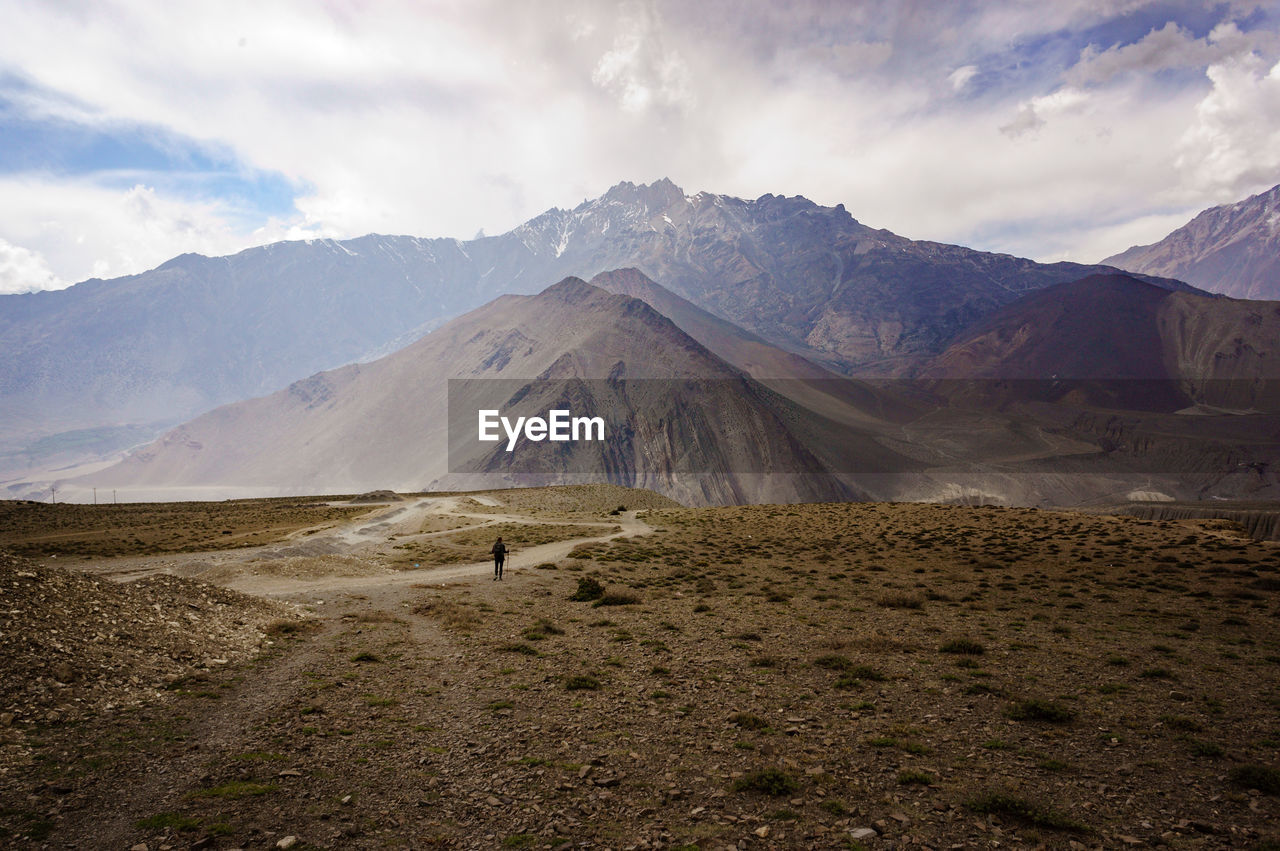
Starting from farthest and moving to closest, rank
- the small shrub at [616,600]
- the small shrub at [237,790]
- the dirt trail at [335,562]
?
1. the dirt trail at [335,562]
2. the small shrub at [616,600]
3. the small shrub at [237,790]

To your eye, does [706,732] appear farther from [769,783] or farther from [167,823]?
[167,823]

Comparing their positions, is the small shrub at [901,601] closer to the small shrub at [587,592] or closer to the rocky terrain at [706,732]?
the rocky terrain at [706,732]

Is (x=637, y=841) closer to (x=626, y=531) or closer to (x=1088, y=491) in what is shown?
(x=626, y=531)

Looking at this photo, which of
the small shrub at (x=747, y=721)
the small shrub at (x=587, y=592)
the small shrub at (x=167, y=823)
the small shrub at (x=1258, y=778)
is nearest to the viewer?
the small shrub at (x=167, y=823)

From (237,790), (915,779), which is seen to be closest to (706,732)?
(915,779)

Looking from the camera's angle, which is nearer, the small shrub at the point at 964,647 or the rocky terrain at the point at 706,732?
the rocky terrain at the point at 706,732

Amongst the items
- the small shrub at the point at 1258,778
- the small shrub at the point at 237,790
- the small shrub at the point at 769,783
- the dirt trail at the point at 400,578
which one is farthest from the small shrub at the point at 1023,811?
the dirt trail at the point at 400,578
